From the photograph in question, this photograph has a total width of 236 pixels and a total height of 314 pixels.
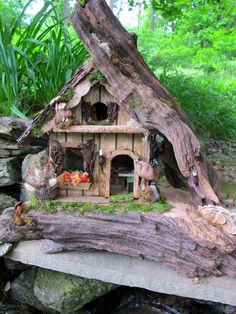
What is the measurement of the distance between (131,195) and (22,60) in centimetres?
163

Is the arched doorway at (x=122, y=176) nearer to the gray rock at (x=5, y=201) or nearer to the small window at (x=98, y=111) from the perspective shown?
the small window at (x=98, y=111)

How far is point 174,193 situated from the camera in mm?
2189

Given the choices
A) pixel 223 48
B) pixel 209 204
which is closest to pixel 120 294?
pixel 209 204

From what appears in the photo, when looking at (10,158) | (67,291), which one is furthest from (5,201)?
(67,291)

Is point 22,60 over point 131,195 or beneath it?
over

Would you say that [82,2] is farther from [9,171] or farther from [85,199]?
[9,171]

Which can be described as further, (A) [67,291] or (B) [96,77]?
(A) [67,291]

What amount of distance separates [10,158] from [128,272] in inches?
49.8

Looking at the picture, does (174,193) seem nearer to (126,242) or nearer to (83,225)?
(126,242)

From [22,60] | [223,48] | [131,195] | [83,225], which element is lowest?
[83,225]

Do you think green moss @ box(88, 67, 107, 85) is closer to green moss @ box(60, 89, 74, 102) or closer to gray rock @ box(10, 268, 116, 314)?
green moss @ box(60, 89, 74, 102)

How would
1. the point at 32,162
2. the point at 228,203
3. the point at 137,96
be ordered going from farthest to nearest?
the point at 228,203 → the point at 32,162 → the point at 137,96

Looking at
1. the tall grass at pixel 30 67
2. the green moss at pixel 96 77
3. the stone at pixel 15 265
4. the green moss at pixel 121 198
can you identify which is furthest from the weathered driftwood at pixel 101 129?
the stone at pixel 15 265

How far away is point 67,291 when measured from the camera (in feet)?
6.46
